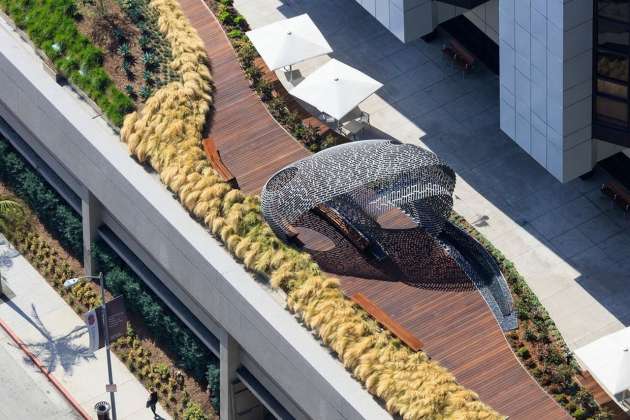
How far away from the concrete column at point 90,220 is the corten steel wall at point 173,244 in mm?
376

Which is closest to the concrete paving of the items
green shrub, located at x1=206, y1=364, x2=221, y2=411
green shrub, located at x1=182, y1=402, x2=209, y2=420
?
green shrub, located at x1=206, y1=364, x2=221, y2=411

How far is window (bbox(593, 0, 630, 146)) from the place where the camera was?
55.7 m

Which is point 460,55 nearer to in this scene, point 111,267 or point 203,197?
point 203,197

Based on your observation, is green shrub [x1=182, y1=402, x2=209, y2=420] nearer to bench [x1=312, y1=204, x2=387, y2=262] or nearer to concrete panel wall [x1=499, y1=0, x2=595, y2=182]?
bench [x1=312, y1=204, x2=387, y2=262]

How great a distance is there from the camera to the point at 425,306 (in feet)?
188

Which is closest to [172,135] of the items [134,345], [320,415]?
[134,345]

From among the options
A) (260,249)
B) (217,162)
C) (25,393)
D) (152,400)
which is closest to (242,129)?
(217,162)

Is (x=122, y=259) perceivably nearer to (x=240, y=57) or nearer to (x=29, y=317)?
(x=29, y=317)

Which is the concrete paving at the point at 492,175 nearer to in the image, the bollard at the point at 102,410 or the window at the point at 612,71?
the window at the point at 612,71

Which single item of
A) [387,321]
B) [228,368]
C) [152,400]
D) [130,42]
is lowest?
[152,400]

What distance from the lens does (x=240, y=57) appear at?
2643 inches

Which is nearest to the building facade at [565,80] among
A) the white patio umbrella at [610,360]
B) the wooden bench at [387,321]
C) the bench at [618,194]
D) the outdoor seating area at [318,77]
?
the bench at [618,194]

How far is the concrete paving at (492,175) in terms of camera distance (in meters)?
58.2

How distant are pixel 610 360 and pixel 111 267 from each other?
20139 mm
